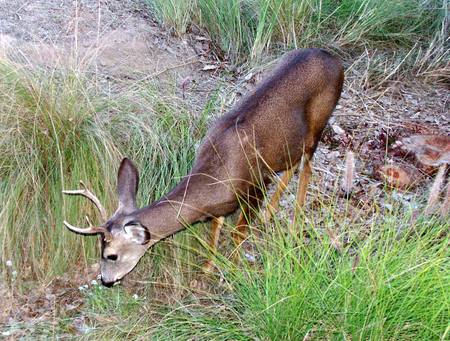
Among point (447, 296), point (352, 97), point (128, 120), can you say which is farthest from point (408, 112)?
point (447, 296)

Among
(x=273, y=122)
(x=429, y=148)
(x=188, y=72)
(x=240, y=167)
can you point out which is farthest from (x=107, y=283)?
(x=429, y=148)

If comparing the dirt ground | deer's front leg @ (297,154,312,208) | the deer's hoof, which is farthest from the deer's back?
the dirt ground

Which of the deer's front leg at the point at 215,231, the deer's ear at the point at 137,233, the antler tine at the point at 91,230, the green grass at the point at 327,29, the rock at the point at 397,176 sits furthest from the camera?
the green grass at the point at 327,29

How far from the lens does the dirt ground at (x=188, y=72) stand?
624 cm

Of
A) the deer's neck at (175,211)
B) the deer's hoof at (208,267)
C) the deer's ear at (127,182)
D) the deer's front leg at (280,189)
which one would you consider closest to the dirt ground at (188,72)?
the deer's front leg at (280,189)

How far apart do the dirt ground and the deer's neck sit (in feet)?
4.05

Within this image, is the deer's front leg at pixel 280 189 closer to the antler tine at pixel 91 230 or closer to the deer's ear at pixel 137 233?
the deer's ear at pixel 137 233

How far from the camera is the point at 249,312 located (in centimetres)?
398

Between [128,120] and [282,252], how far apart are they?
1729mm

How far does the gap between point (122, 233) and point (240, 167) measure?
2.80ft

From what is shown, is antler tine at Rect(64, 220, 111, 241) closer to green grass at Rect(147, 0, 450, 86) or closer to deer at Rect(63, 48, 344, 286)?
deer at Rect(63, 48, 344, 286)

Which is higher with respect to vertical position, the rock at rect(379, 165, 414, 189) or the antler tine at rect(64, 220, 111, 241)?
the antler tine at rect(64, 220, 111, 241)

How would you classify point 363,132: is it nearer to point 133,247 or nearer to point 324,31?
point 324,31

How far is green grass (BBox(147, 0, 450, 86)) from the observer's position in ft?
23.8
